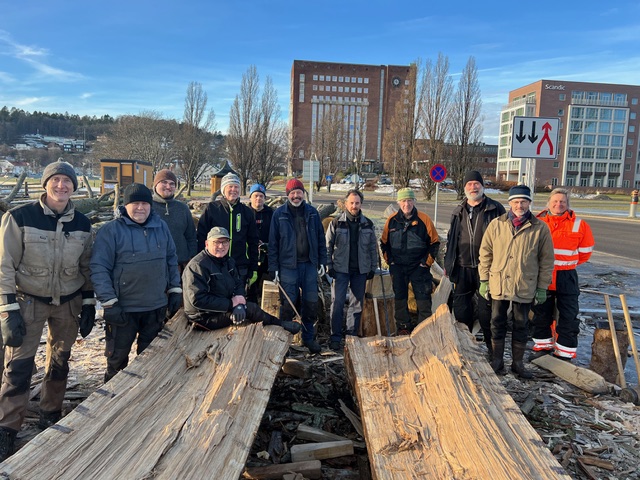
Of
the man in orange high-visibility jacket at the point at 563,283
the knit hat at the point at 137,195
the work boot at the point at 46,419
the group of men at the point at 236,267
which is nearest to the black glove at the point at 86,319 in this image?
the group of men at the point at 236,267

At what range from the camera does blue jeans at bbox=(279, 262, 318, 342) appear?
17.1 feet

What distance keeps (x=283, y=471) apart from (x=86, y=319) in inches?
75.6

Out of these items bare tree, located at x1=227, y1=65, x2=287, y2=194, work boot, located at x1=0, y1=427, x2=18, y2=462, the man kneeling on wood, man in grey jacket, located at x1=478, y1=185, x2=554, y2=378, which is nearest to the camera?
work boot, located at x1=0, y1=427, x2=18, y2=462

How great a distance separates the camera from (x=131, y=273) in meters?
3.73

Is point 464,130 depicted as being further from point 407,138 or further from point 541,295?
point 541,295

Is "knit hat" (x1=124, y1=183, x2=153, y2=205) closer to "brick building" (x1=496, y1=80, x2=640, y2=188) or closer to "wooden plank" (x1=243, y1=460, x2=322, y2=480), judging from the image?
"wooden plank" (x1=243, y1=460, x2=322, y2=480)

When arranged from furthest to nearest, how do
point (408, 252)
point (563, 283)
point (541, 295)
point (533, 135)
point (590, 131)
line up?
point (590, 131)
point (533, 135)
point (408, 252)
point (563, 283)
point (541, 295)

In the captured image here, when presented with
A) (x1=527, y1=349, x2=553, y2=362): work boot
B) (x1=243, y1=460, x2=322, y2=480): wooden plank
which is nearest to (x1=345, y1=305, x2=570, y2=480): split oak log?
(x1=243, y1=460, x2=322, y2=480): wooden plank

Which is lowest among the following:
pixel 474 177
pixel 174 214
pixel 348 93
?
pixel 174 214

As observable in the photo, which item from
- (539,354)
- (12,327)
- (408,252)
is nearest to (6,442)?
(12,327)

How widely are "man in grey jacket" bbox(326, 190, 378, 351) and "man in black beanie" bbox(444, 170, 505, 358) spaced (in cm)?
93

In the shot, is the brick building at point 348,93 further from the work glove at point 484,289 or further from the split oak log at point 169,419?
the split oak log at point 169,419

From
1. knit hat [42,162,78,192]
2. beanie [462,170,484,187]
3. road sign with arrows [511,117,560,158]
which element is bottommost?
knit hat [42,162,78,192]

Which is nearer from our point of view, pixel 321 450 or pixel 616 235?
pixel 321 450
